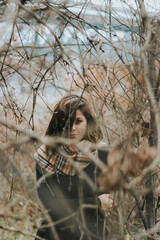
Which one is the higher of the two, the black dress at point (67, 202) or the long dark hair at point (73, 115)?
the long dark hair at point (73, 115)

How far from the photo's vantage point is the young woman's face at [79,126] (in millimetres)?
1711

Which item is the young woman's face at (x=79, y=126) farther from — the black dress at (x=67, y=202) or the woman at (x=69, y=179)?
the black dress at (x=67, y=202)

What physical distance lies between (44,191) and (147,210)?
63 centimetres

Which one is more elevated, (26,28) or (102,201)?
(26,28)

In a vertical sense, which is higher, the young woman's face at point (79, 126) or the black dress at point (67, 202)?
the young woman's face at point (79, 126)

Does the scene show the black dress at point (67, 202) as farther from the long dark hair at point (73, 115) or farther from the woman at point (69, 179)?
the long dark hair at point (73, 115)

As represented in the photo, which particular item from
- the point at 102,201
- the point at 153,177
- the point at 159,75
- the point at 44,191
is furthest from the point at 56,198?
the point at 159,75

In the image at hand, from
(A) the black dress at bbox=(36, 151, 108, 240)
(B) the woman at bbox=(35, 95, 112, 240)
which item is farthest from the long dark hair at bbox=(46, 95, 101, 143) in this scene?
(A) the black dress at bbox=(36, 151, 108, 240)

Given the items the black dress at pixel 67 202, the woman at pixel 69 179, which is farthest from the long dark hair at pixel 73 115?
the black dress at pixel 67 202

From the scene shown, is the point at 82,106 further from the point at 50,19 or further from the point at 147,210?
the point at 147,210

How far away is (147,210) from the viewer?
1453 millimetres

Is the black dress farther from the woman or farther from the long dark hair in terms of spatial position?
the long dark hair

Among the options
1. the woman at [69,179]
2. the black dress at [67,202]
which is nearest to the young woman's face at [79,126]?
the woman at [69,179]

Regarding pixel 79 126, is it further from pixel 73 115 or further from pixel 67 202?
pixel 67 202
